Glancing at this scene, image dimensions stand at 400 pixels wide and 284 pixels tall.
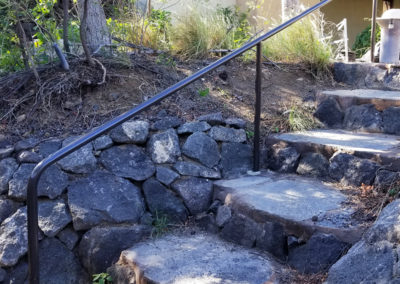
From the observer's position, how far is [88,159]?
299 cm

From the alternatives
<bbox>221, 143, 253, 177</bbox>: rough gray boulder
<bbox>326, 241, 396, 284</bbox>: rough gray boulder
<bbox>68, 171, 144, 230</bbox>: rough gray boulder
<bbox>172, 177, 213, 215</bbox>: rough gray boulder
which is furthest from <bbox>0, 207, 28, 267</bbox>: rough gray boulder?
<bbox>326, 241, 396, 284</bbox>: rough gray boulder

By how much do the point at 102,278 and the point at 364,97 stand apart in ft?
7.62

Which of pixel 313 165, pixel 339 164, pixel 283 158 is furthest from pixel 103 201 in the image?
pixel 339 164

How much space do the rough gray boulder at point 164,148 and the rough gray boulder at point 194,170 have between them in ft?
0.23

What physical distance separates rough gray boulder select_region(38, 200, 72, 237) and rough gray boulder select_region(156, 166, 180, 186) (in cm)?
63

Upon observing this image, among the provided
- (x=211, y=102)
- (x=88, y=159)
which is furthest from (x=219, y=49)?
(x=88, y=159)

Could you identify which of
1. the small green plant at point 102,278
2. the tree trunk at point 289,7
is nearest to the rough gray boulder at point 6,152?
the small green plant at point 102,278

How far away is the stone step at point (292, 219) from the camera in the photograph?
2.24 metres

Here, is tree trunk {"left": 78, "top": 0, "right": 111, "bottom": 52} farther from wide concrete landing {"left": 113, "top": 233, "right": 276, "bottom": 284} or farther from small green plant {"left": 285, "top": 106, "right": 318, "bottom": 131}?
wide concrete landing {"left": 113, "top": 233, "right": 276, "bottom": 284}

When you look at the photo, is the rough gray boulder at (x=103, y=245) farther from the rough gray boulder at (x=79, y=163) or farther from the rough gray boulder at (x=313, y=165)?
the rough gray boulder at (x=313, y=165)

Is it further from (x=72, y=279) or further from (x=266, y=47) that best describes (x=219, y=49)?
(x=72, y=279)

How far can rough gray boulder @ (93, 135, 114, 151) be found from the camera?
305cm

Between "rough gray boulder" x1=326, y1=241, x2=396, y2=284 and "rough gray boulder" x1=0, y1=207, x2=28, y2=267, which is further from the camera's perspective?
"rough gray boulder" x1=0, y1=207, x2=28, y2=267

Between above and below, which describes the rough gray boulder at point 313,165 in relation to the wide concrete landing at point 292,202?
above
